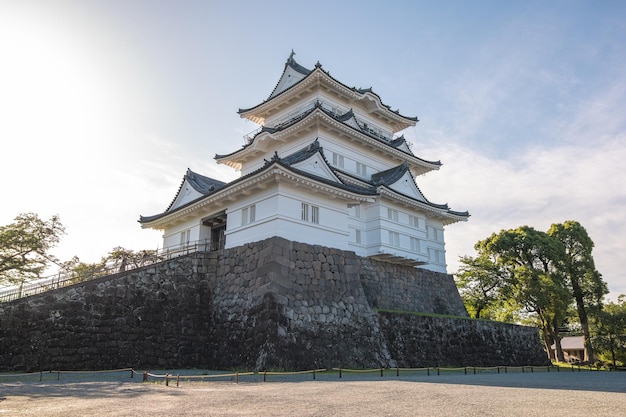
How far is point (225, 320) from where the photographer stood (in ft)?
61.7

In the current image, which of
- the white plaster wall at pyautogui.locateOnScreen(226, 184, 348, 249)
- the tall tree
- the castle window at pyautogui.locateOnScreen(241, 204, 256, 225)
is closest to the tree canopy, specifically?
the tall tree

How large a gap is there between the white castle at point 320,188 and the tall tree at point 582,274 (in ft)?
35.2

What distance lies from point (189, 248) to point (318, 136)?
10068 millimetres

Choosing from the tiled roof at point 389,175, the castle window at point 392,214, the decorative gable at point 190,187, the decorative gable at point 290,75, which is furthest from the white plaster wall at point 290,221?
the decorative gable at point 290,75

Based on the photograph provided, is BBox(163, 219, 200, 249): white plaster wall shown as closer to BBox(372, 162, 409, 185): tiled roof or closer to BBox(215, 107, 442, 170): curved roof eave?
BBox(215, 107, 442, 170): curved roof eave

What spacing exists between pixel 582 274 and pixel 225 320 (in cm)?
2884

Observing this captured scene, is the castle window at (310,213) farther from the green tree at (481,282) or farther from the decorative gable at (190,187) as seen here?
the green tree at (481,282)

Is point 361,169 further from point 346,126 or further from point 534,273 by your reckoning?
point 534,273

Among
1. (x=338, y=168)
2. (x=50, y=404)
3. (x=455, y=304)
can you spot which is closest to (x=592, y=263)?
(x=455, y=304)

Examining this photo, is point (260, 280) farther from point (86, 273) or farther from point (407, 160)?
point (407, 160)

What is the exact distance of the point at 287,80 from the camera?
32.4 metres

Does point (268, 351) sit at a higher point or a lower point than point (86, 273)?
lower

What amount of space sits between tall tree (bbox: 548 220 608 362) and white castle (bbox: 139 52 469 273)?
10.7 m

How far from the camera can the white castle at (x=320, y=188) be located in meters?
19.3
